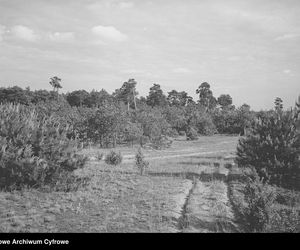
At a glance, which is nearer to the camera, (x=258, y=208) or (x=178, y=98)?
(x=258, y=208)

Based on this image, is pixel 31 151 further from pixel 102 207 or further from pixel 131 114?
pixel 131 114

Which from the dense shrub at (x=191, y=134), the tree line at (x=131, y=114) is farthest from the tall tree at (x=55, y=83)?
the dense shrub at (x=191, y=134)

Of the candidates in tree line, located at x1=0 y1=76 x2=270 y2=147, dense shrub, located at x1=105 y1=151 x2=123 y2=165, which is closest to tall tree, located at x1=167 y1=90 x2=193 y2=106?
tree line, located at x1=0 y1=76 x2=270 y2=147

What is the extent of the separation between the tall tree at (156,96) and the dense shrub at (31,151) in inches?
3229

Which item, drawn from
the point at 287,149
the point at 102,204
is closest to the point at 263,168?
the point at 287,149

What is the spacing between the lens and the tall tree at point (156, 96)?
98.9m

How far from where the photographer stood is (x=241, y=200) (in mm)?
16438

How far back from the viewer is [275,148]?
66.9 feet

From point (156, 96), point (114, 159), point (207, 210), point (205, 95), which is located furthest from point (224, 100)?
point (207, 210)

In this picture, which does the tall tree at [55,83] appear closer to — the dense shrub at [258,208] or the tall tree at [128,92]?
the tall tree at [128,92]

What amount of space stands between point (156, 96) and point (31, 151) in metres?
84.6

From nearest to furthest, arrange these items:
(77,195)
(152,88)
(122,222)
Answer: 1. (122,222)
2. (77,195)
3. (152,88)
